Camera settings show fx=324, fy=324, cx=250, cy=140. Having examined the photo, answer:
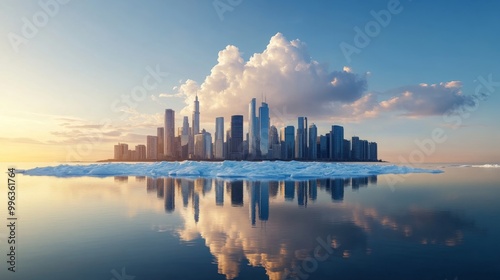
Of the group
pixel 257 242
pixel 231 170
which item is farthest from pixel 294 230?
pixel 231 170

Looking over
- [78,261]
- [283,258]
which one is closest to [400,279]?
[283,258]

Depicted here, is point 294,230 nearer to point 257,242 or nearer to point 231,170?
point 257,242

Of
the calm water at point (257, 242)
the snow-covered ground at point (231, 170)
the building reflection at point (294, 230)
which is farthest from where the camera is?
the snow-covered ground at point (231, 170)

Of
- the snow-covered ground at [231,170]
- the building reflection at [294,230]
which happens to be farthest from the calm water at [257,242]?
the snow-covered ground at [231,170]

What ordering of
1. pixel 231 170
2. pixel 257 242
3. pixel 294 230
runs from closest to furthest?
pixel 257 242 → pixel 294 230 → pixel 231 170

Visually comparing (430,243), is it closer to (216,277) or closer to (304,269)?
(304,269)

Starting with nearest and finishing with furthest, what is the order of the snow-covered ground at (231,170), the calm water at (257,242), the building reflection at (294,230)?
the calm water at (257,242), the building reflection at (294,230), the snow-covered ground at (231,170)

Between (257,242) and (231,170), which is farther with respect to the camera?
(231,170)

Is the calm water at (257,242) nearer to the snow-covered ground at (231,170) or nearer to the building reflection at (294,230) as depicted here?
the building reflection at (294,230)
